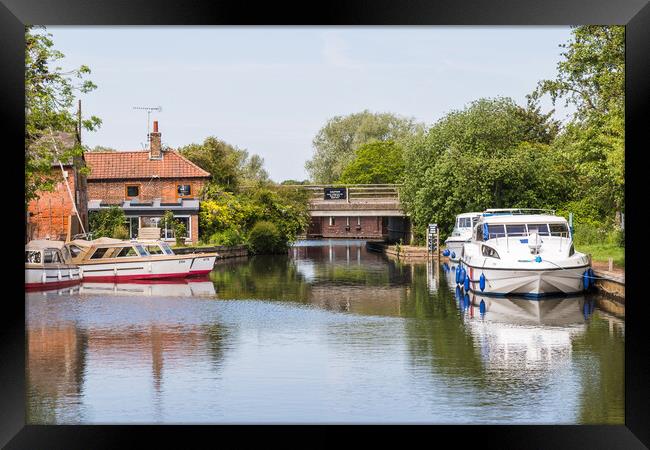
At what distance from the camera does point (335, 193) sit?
49281 millimetres

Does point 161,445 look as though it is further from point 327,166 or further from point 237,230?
point 327,166

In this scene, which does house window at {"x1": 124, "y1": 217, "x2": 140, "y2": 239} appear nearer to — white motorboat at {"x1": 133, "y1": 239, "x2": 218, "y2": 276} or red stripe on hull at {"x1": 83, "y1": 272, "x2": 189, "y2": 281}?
white motorboat at {"x1": 133, "y1": 239, "x2": 218, "y2": 276}

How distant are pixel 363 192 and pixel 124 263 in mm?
26042

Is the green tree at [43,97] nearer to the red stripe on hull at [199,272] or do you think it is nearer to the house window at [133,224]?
the red stripe on hull at [199,272]

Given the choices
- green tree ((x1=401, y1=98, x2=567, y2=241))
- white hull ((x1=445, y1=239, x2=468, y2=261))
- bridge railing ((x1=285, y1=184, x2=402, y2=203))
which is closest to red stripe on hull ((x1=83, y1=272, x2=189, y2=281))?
white hull ((x1=445, y1=239, x2=468, y2=261))

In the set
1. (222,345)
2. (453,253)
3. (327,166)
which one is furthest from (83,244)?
(327,166)

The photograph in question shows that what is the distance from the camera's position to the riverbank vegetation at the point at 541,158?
83.5ft

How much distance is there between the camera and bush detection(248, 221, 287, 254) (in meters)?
41.3

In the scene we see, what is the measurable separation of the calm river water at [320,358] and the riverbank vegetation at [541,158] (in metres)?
6.84

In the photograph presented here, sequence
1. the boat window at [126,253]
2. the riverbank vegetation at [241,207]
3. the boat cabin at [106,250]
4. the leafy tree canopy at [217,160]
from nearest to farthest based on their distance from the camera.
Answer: the boat cabin at [106,250] → the boat window at [126,253] → the riverbank vegetation at [241,207] → the leafy tree canopy at [217,160]

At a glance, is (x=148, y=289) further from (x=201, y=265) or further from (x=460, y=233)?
(x=460, y=233)

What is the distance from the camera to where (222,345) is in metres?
13.7
